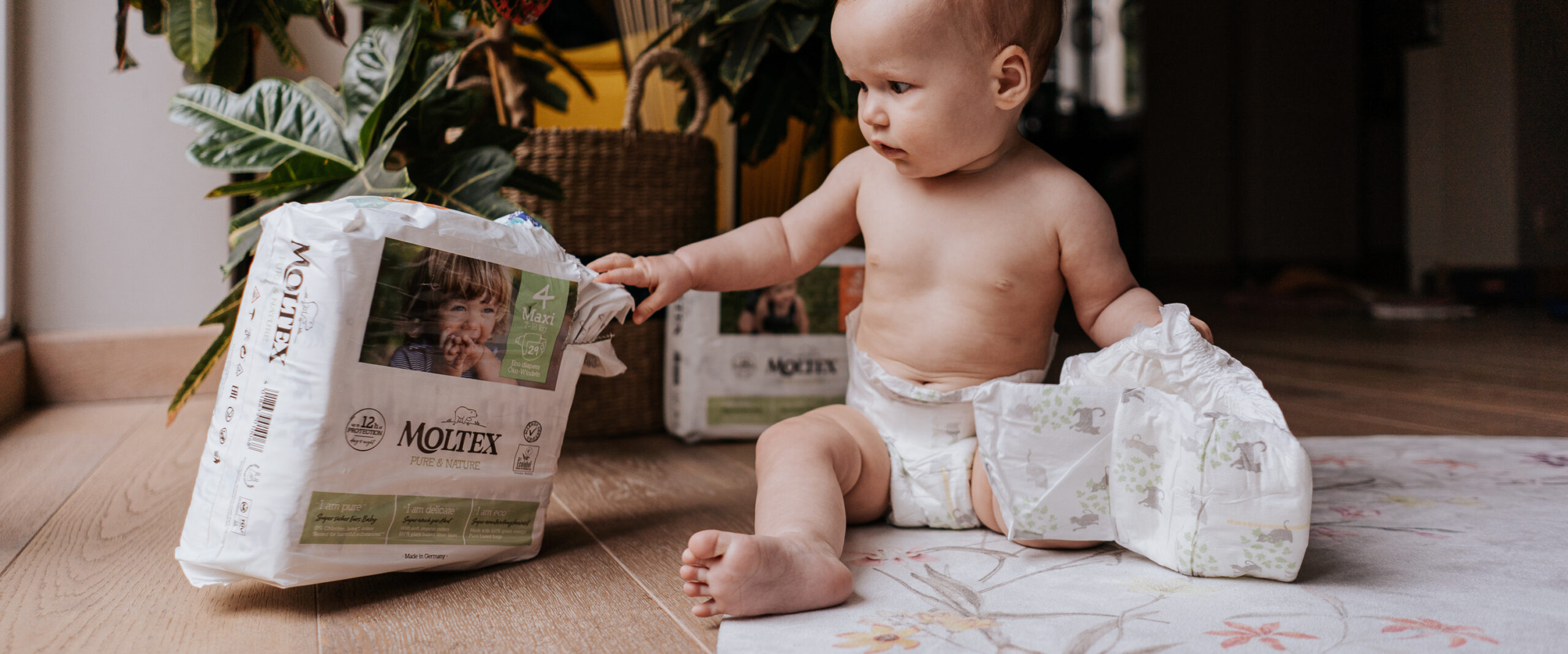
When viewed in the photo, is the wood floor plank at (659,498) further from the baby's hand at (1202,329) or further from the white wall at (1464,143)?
the white wall at (1464,143)

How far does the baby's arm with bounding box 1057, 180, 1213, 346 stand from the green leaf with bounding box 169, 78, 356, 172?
2.21 ft

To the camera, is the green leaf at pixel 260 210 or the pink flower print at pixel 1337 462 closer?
the green leaf at pixel 260 210

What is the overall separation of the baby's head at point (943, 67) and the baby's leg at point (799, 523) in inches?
10.0

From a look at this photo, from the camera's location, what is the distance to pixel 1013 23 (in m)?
0.78

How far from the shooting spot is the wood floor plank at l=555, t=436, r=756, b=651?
72 cm

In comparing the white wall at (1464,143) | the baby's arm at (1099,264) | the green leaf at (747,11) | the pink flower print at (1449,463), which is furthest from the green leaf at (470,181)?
the white wall at (1464,143)

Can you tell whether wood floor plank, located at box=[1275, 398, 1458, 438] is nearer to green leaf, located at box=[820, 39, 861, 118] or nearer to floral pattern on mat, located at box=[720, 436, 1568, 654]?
floral pattern on mat, located at box=[720, 436, 1568, 654]

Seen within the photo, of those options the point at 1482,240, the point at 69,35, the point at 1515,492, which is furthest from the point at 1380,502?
the point at 1482,240

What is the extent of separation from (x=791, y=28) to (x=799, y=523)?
2.29ft

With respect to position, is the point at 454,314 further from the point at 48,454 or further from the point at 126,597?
the point at 48,454

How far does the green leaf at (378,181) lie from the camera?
0.86 m

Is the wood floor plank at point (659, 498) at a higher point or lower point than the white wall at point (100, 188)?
lower

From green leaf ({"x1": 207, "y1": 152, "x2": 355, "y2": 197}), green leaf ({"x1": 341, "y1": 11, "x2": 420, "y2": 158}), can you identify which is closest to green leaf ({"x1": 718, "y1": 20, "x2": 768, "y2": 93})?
green leaf ({"x1": 341, "y1": 11, "x2": 420, "y2": 158})

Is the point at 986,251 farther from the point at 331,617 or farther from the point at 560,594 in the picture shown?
the point at 331,617
